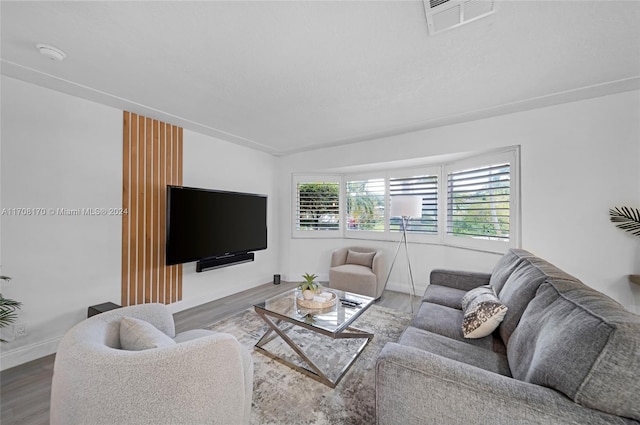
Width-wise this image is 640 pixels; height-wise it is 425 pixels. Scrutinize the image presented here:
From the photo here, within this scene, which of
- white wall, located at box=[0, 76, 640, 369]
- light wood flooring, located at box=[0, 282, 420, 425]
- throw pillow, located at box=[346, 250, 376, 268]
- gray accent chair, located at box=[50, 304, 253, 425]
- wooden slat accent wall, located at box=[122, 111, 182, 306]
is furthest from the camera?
throw pillow, located at box=[346, 250, 376, 268]

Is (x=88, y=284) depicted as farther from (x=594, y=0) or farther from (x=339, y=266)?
(x=594, y=0)

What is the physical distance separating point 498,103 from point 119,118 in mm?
4165

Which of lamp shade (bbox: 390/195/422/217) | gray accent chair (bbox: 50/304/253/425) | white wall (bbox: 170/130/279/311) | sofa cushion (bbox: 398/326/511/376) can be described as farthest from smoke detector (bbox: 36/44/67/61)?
lamp shade (bbox: 390/195/422/217)

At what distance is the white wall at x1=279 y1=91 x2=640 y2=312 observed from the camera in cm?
229

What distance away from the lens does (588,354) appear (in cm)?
83

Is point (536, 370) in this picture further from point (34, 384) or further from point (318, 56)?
point (34, 384)

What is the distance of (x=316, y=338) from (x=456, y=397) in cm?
164

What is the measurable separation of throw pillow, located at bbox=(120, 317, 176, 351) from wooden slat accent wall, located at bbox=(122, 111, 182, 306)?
186 cm

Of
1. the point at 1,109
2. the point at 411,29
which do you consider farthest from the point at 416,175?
the point at 1,109

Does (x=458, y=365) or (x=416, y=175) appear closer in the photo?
(x=458, y=365)

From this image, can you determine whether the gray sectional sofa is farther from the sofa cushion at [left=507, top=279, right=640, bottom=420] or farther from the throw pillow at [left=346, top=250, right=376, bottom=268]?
the throw pillow at [left=346, top=250, right=376, bottom=268]

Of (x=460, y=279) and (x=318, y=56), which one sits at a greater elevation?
(x=318, y=56)

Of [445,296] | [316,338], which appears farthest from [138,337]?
[445,296]

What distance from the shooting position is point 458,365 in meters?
1.05
